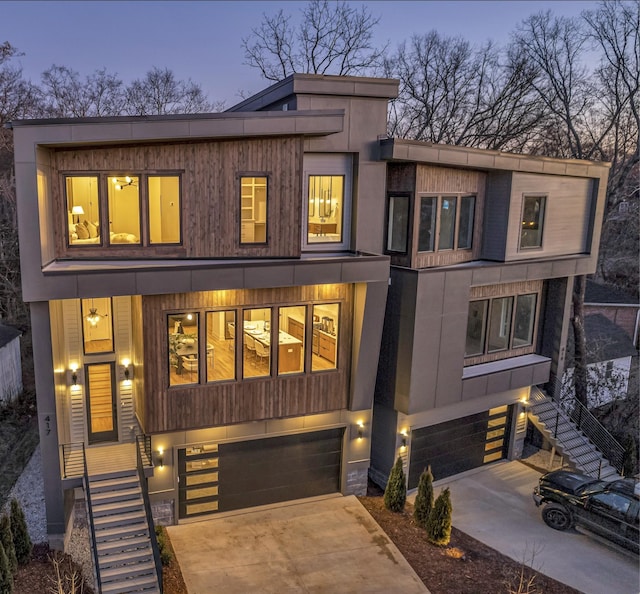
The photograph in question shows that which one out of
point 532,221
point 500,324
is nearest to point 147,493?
point 500,324

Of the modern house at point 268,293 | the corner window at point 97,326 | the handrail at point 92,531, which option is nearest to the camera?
the handrail at point 92,531

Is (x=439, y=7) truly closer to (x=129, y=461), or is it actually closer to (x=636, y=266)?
(x=636, y=266)

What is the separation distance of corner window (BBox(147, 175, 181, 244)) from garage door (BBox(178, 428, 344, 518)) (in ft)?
16.8

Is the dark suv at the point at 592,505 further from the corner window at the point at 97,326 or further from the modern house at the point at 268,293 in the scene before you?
the corner window at the point at 97,326

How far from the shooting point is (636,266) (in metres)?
31.4

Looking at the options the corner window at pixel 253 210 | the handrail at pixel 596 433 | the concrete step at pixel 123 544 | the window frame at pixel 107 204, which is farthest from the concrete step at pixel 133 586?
the handrail at pixel 596 433

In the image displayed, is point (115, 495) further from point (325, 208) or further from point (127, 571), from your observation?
point (325, 208)

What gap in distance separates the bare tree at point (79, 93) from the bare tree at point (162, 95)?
795 mm

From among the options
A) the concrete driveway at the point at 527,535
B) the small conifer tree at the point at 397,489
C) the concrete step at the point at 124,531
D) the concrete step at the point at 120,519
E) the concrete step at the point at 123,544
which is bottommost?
the concrete driveway at the point at 527,535

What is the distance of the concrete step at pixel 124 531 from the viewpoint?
11.0m

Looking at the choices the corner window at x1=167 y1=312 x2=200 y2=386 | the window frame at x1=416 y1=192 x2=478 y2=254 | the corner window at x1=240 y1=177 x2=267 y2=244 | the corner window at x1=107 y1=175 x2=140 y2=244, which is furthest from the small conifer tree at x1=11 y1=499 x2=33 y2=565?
the window frame at x1=416 y1=192 x2=478 y2=254

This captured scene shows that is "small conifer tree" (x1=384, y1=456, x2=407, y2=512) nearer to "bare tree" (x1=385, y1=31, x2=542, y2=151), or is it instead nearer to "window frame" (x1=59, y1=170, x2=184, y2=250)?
"window frame" (x1=59, y1=170, x2=184, y2=250)

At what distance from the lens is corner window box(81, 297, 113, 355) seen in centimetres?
1279

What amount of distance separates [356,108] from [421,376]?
7147 millimetres
